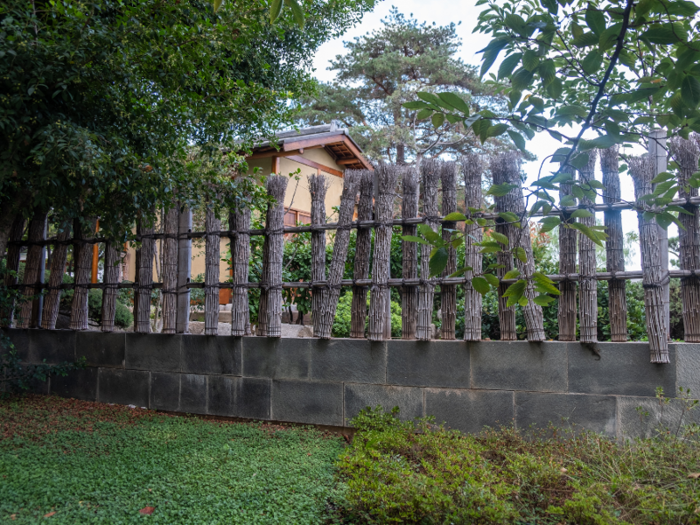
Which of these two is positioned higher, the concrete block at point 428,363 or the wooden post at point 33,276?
the wooden post at point 33,276

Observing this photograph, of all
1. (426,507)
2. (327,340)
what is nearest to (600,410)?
(426,507)

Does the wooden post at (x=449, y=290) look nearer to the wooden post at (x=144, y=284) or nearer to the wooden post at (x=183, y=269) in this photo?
the wooden post at (x=183, y=269)

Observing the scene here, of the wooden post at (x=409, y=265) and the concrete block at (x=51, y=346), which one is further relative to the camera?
the concrete block at (x=51, y=346)

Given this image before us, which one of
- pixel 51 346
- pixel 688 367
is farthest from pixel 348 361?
pixel 51 346

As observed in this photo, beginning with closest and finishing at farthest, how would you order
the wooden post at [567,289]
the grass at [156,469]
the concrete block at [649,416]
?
1. the grass at [156,469]
2. the concrete block at [649,416]
3. the wooden post at [567,289]

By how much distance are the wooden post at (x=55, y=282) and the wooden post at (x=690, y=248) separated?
589cm

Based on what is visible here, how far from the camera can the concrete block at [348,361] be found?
433 centimetres

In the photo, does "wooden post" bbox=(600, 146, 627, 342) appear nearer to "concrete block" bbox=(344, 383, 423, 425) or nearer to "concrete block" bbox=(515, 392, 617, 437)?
"concrete block" bbox=(515, 392, 617, 437)

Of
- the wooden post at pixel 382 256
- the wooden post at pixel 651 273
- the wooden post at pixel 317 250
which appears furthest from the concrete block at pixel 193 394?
the wooden post at pixel 651 273

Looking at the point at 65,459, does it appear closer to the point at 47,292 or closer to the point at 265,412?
the point at 265,412

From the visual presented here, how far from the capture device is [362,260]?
15.0 feet

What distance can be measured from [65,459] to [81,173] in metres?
1.98

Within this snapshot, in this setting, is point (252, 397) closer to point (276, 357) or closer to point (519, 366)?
point (276, 357)

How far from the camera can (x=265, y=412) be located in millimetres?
4695
